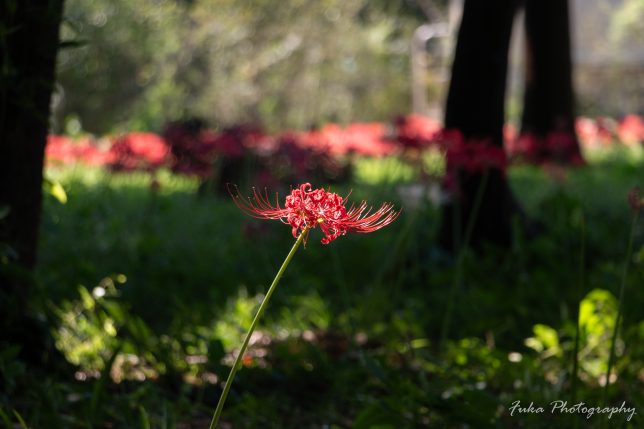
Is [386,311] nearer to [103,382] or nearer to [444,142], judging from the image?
[444,142]

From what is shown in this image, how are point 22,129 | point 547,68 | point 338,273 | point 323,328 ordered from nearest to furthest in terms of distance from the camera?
point 22,129 < point 338,273 < point 323,328 < point 547,68

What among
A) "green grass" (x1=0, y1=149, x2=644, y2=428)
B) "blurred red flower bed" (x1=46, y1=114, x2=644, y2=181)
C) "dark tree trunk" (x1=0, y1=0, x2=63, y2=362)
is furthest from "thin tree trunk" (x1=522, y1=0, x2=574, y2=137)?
"dark tree trunk" (x1=0, y1=0, x2=63, y2=362)

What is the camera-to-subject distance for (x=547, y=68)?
9.43m

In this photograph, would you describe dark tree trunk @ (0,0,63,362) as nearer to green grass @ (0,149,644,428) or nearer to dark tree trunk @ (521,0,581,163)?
green grass @ (0,149,644,428)

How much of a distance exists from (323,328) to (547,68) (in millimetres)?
6229

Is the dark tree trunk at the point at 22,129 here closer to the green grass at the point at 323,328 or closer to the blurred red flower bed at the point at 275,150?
the green grass at the point at 323,328

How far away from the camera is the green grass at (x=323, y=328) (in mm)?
2709

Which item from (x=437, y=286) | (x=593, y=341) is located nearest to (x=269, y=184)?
(x=437, y=286)

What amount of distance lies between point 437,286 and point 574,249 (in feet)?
3.53

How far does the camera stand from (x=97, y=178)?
894cm

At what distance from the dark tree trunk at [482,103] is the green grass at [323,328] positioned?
209 millimetres

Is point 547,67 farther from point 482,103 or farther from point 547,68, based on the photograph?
point 482,103

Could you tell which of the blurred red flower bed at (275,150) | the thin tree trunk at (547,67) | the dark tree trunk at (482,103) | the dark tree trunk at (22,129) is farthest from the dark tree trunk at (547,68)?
the dark tree trunk at (22,129)

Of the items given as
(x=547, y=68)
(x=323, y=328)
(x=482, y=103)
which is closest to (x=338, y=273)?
(x=323, y=328)
